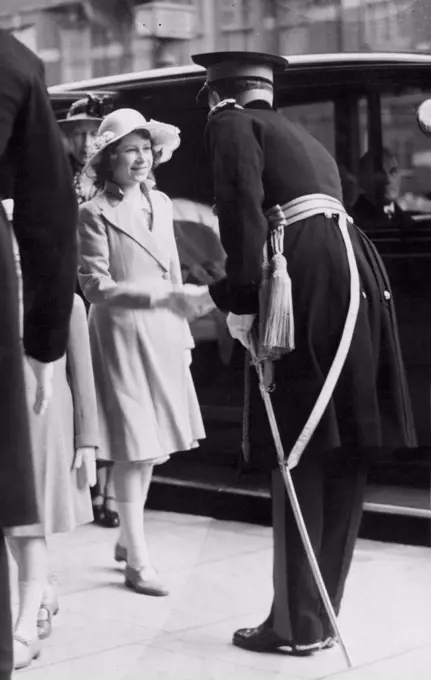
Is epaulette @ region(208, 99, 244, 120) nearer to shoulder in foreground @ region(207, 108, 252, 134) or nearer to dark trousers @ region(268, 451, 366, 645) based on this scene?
shoulder in foreground @ region(207, 108, 252, 134)

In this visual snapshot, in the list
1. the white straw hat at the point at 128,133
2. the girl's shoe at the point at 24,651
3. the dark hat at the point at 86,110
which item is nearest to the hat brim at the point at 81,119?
the dark hat at the point at 86,110

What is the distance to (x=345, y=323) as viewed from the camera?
3498 millimetres

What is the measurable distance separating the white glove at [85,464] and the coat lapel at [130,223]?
74 centimetres

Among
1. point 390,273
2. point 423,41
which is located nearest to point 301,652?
point 390,273

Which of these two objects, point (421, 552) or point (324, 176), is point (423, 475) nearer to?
point (421, 552)

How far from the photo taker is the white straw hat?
13.4 ft

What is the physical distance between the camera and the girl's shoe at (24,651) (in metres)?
3.58

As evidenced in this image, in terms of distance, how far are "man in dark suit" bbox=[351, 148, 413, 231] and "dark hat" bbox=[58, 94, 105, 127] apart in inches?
32.9

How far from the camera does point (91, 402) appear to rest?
372cm

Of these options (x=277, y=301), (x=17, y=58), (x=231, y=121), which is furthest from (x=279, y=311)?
(x=17, y=58)

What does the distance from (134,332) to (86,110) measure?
0.74 meters

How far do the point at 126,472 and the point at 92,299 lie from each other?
55cm

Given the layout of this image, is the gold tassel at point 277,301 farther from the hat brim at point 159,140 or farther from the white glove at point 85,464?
the hat brim at point 159,140

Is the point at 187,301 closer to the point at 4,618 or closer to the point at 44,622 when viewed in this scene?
the point at 44,622
